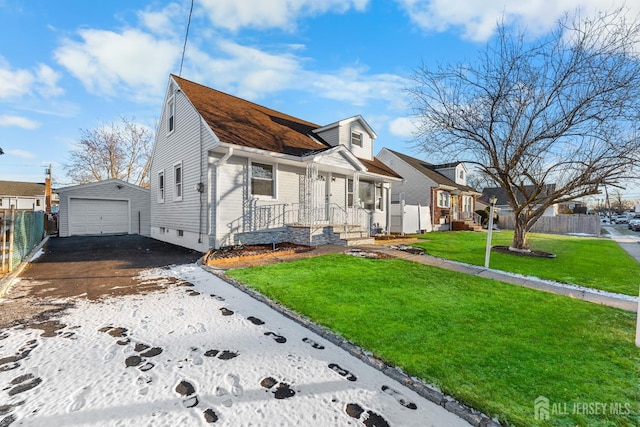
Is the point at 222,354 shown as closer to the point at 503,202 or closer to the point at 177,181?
the point at 177,181

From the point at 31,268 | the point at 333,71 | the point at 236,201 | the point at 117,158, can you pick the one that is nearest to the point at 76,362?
the point at 31,268

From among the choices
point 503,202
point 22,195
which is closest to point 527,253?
point 503,202

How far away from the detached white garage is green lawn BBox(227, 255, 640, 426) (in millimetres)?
13269

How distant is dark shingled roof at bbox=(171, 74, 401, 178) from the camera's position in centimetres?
942

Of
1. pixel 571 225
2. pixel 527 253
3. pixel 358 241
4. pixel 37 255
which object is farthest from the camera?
pixel 571 225

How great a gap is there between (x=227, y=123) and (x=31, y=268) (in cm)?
659

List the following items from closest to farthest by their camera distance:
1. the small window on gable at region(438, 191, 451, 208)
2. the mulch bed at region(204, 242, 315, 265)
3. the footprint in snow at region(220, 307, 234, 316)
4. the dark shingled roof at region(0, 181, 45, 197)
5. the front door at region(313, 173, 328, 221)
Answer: the footprint in snow at region(220, 307, 234, 316), the mulch bed at region(204, 242, 315, 265), the front door at region(313, 173, 328, 221), the small window on gable at region(438, 191, 451, 208), the dark shingled roof at region(0, 181, 45, 197)

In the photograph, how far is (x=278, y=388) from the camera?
2418 millimetres

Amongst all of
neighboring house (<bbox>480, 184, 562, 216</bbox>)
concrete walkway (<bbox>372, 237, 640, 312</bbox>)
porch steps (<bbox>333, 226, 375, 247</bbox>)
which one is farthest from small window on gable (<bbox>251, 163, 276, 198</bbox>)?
neighboring house (<bbox>480, 184, 562, 216</bbox>)

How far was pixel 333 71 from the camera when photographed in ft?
35.7

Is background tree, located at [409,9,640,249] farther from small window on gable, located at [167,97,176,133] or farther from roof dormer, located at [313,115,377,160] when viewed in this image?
small window on gable, located at [167,97,176,133]

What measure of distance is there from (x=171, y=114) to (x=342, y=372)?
13.2 metres

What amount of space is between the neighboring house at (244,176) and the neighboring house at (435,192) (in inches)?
369

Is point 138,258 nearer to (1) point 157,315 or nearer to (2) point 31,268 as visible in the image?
(2) point 31,268
